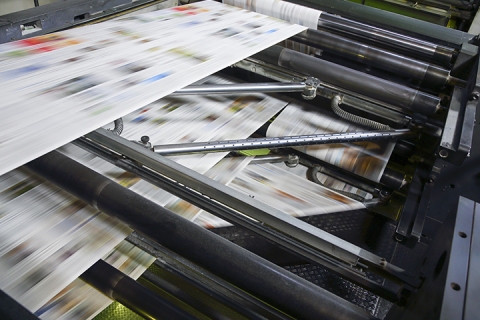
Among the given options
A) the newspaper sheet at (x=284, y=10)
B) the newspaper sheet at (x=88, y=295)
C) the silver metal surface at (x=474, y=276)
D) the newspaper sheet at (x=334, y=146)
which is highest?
the newspaper sheet at (x=284, y=10)

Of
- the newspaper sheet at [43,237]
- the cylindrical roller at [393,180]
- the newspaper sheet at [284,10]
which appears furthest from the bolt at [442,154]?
the newspaper sheet at [284,10]

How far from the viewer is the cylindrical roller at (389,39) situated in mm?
1449

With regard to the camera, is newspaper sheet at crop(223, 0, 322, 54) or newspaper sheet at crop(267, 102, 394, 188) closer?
newspaper sheet at crop(267, 102, 394, 188)

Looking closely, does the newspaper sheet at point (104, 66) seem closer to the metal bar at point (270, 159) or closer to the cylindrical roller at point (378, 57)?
the cylindrical roller at point (378, 57)

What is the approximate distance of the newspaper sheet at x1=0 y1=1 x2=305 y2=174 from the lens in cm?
82

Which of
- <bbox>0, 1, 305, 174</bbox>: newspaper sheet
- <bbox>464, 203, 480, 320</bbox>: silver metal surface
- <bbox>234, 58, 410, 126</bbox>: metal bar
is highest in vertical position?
<bbox>0, 1, 305, 174</bbox>: newspaper sheet

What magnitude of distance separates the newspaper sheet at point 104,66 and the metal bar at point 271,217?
14 cm

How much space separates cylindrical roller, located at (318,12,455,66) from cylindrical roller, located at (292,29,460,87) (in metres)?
0.08

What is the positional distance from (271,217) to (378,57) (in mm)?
885

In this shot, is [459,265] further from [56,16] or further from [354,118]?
[56,16]

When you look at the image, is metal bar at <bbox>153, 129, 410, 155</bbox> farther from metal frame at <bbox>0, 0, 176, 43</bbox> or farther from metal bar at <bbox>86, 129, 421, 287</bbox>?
metal frame at <bbox>0, 0, 176, 43</bbox>

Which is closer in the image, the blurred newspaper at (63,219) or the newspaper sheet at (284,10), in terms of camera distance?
the blurred newspaper at (63,219)

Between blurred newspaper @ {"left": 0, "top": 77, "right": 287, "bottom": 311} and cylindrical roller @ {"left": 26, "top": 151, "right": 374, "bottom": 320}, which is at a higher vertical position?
cylindrical roller @ {"left": 26, "top": 151, "right": 374, "bottom": 320}

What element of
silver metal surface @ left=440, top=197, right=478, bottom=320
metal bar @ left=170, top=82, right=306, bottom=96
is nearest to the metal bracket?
metal bar @ left=170, top=82, right=306, bottom=96
